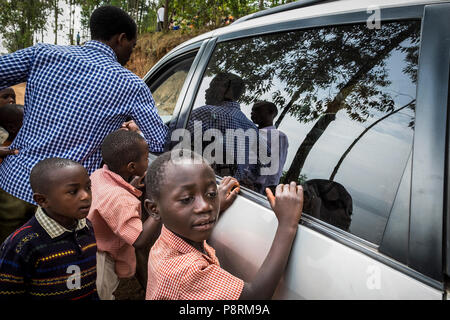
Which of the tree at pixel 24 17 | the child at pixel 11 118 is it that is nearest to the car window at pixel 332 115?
the child at pixel 11 118

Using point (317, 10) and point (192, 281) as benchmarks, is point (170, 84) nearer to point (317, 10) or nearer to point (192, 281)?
point (317, 10)

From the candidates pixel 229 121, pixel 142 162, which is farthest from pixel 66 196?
pixel 229 121

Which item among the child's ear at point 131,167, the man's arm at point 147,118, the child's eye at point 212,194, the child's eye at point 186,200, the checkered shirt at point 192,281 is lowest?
the checkered shirt at point 192,281

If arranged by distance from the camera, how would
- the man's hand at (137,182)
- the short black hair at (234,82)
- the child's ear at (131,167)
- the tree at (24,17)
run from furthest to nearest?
the tree at (24,17) → the man's hand at (137,182) → the child's ear at (131,167) → the short black hair at (234,82)

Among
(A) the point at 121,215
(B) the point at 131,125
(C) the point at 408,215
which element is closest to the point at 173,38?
(B) the point at 131,125

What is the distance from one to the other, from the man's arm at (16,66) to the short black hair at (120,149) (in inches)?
25.3

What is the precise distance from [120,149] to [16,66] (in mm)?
793

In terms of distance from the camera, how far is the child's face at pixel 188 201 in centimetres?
128

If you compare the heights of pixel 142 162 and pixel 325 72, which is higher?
pixel 325 72

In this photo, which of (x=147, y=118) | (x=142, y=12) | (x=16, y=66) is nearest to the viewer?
(x=16, y=66)

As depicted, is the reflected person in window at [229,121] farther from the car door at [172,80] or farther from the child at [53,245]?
the child at [53,245]

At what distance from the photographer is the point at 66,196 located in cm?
161

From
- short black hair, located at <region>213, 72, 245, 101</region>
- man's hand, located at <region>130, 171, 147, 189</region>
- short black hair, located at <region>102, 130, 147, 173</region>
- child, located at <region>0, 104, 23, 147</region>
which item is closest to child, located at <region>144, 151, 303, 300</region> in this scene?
short black hair, located at <region>213, 72, 245, 101</region>
